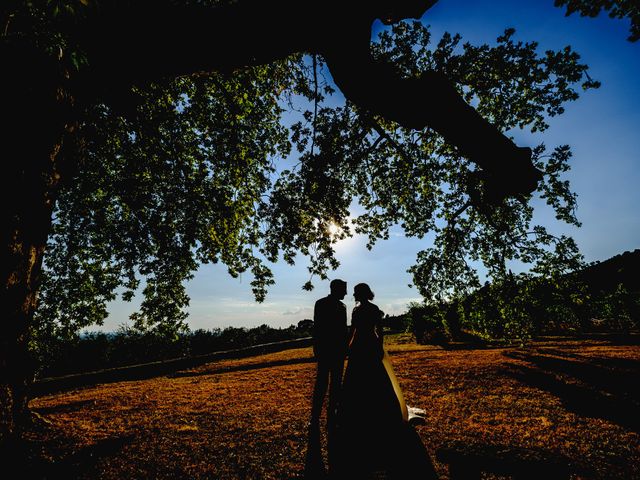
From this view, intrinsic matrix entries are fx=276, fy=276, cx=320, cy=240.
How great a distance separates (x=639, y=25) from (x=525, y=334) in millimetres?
6515

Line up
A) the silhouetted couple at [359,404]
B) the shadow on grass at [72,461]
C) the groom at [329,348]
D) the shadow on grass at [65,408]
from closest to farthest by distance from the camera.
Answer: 1. the shadow on grass at [72,461]
2. the silhouetted couple at [359,404]
3. the groom at [329,348]
4. the shadow on grass at [65,408]

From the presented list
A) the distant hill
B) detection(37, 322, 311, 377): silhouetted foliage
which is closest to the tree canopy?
detection(37, 322, 311, 377): silhouetted foliage

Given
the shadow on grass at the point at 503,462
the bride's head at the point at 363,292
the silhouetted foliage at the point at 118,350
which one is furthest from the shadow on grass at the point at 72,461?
the silhouetted foliage at the point at 118,350

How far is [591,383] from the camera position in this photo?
6203mm

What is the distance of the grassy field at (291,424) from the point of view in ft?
11.5

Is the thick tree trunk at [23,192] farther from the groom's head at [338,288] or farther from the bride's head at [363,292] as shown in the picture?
the bride's head at [363,292]

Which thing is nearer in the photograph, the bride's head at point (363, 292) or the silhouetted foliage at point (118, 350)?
the bride's head at point (363, 292)

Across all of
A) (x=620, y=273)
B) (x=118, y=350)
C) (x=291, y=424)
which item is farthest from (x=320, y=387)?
(x=620, y=273)

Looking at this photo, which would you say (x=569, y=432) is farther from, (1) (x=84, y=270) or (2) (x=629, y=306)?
(2) (x=629, y=306)

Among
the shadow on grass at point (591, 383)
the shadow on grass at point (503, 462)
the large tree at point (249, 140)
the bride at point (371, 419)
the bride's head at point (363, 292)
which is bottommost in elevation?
the shadow on grass at point (591, 383)

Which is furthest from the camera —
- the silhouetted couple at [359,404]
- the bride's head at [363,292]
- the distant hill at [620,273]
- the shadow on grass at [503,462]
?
the distant hill at [620,273]

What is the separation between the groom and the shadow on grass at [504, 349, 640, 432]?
427 cm

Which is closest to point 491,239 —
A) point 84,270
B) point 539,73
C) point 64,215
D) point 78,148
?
point 539,73

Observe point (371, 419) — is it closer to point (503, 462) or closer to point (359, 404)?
point (359, 404)
